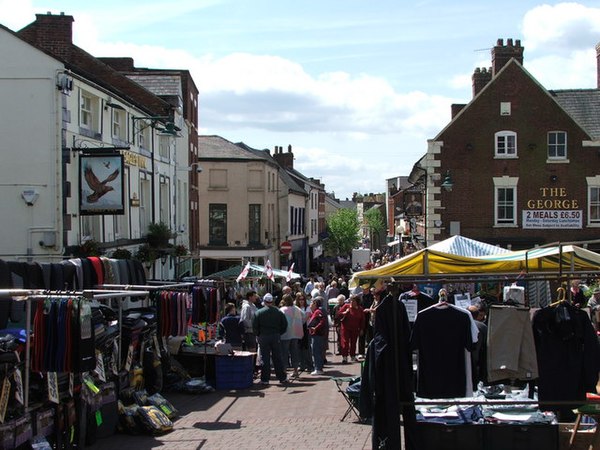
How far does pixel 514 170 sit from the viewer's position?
33219 mm

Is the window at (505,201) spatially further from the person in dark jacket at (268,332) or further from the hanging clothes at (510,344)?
the hanging clothes at (510,344)

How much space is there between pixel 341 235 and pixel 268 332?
71.3 m

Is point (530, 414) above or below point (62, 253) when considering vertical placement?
below

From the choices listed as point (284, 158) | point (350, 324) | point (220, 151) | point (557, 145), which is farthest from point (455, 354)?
point (284, 158)

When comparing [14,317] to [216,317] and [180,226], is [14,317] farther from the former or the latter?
[180,226]

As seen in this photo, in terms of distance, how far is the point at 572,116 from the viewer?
33.8 metres

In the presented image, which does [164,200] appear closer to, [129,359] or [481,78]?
[481,78]

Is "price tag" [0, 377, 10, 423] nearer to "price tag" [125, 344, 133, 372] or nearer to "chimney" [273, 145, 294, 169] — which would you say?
"price tag" [125, 344, 133, 372]

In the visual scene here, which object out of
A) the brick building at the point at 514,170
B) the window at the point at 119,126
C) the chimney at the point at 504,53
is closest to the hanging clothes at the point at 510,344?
the window at the point at 119,126

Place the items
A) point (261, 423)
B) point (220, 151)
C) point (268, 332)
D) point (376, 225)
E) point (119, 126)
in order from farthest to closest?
point (376, 225) → point (220, 151) → point (119, 126) → point (268, 332) → point (261, 423)

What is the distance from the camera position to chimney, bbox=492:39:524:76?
3412 centimetres

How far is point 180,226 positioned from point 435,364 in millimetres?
26540

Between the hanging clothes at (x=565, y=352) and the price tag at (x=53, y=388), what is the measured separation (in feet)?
18.0

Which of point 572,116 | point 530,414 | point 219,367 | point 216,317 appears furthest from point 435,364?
point 572,116
